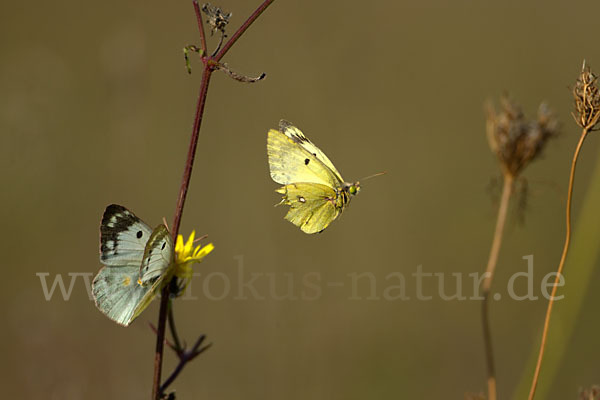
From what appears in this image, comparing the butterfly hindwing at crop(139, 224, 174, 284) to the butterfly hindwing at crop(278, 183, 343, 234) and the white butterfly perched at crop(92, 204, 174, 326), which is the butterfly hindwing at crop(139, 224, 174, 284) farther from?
the butterfly hindwing at crop(278, 183, 343, 234)

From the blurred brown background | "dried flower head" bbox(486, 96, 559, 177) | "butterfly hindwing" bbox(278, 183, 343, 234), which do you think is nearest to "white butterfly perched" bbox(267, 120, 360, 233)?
"butterfly hindwing" bbox(278, 183, 343, 234)

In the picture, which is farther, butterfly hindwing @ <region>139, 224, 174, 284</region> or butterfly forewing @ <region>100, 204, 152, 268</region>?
butterfly forewing @ <region>100, 204, 152, 268</region>

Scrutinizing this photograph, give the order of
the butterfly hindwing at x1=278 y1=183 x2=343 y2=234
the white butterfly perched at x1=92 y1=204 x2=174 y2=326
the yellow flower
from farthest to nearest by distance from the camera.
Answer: the butterfly hindwing at x1=278 y1=183 x2=343 y2=234, the yellow flower, the white butterfly perched at x1=92 y1=204 x2=174 y2=326

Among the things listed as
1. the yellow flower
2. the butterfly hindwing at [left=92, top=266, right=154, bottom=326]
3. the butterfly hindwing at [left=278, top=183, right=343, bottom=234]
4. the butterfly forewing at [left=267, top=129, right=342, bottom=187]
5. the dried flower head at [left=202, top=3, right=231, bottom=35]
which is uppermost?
the dried flower head at [left=202, top=3, right=231, bottom=35]

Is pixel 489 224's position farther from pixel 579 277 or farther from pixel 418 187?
pixel 579 277

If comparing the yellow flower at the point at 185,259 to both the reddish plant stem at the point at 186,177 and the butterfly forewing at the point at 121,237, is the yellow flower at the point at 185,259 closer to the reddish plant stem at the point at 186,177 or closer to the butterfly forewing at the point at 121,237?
the butterfly forewing at the point at 121,237

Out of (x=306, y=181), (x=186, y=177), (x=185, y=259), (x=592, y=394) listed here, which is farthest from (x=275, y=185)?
(x=186, y=177)
